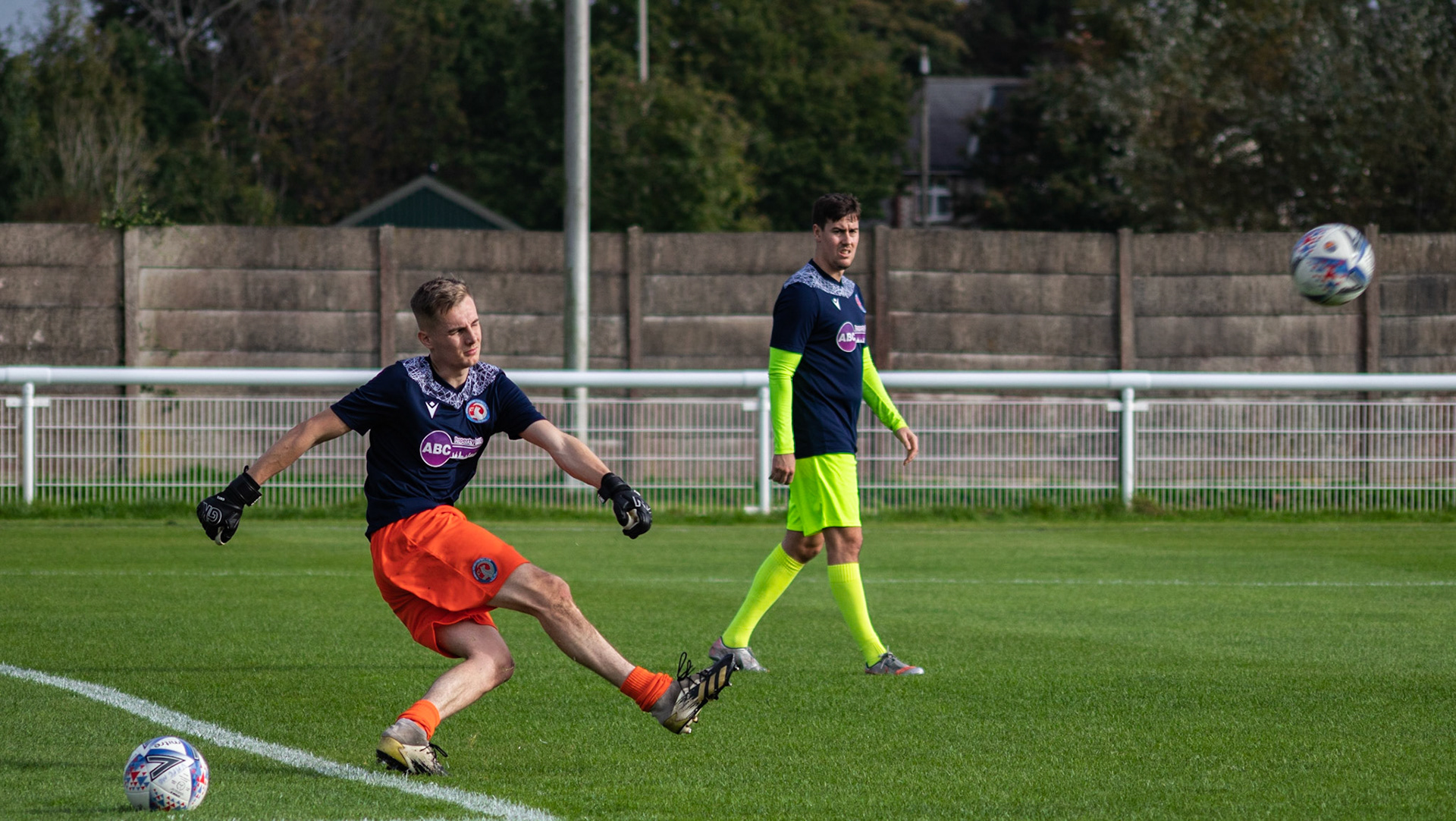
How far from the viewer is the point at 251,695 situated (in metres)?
6.40

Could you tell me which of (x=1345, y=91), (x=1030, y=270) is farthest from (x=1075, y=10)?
(x=1030, y=270)

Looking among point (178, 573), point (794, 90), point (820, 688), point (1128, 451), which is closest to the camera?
point (820, 688)

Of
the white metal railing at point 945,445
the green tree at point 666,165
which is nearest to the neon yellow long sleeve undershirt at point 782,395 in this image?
the white metal railing at point 945,445

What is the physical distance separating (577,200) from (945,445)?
14.2 ft

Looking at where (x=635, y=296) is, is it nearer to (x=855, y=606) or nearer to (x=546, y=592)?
(x=855, y=606)

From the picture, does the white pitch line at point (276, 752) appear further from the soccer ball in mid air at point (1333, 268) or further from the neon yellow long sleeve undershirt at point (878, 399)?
the soccer ball in mid air at point (1333, 268)

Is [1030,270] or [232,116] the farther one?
[232,116]

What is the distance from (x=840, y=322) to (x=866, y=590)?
3203mm

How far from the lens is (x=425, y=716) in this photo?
493cm

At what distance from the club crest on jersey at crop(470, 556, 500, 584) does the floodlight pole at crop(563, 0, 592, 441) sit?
985 cm

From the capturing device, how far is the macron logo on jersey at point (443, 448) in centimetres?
519

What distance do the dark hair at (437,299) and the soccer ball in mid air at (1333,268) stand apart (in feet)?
17.5

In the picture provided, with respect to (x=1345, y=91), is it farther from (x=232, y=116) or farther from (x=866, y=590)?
(x=232, y=116)

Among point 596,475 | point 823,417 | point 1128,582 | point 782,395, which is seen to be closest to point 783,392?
point 782,395
